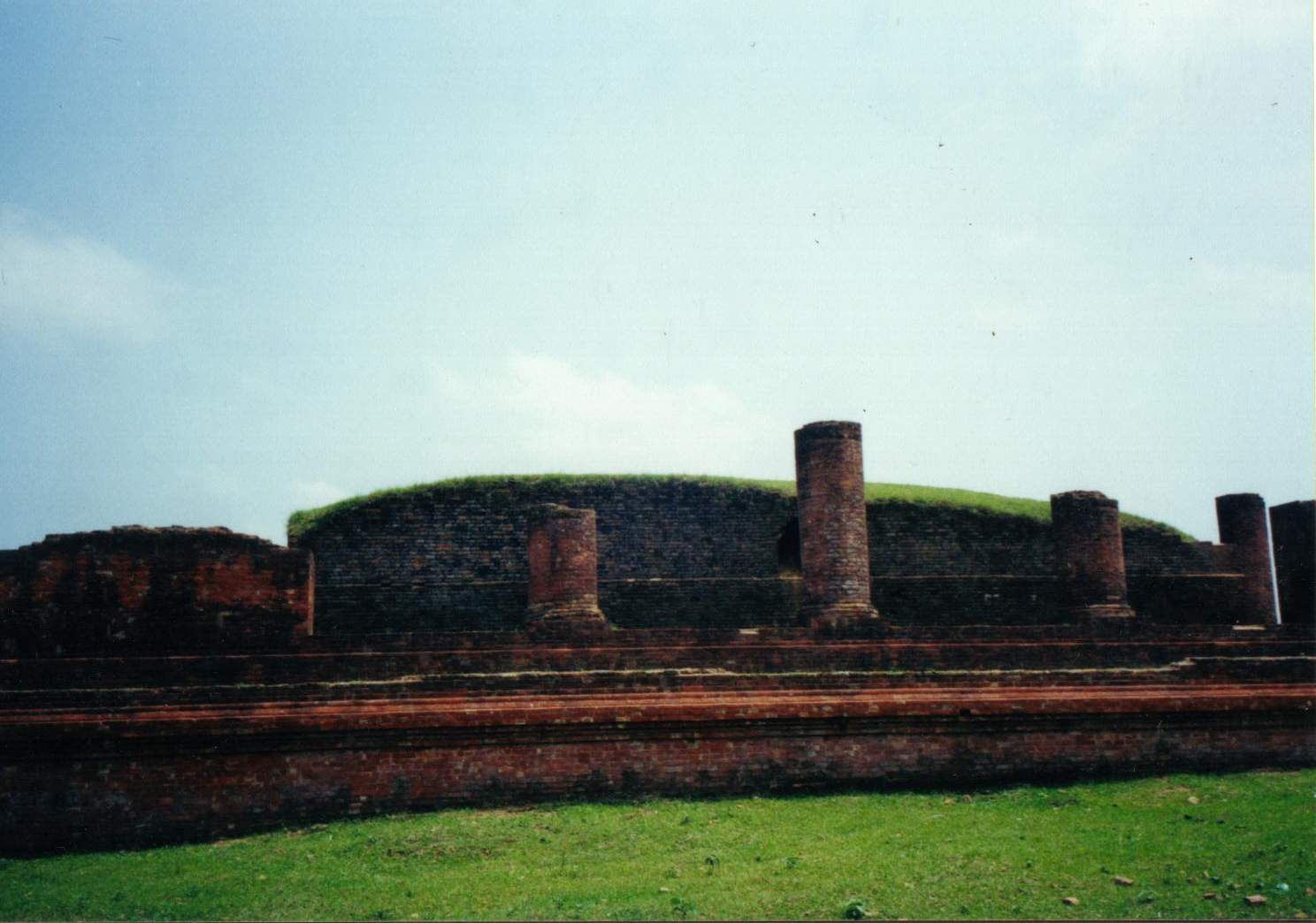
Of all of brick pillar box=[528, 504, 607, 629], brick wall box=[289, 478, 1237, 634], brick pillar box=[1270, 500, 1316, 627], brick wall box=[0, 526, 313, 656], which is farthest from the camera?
brick pillar box=[1270, 500, 1316, 627]

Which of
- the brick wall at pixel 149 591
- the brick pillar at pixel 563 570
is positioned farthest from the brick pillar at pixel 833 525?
the brick wall at pixel 149 591

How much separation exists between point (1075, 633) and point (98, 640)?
1068cm

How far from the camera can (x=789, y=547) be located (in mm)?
19375

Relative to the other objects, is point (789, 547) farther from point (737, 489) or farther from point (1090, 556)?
point (1090, 556)

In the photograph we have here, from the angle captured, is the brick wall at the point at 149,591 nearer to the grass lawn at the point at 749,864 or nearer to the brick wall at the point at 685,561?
the grass lawn at the point at 749,864

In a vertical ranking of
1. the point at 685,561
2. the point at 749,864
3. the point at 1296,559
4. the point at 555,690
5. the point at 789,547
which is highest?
the point at 789,547

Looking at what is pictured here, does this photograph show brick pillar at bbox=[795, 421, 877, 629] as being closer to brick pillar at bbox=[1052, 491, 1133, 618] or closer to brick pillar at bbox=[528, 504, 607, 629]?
brick pillar at bbox=[528, 504, 607, 629]

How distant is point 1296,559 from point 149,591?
15724 mm

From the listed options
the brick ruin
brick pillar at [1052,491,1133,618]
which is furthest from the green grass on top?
brick pillar at [1052,491,1133,618]

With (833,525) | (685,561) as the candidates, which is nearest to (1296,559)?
(833,525)

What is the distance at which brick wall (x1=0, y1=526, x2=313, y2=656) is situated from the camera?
10992mm

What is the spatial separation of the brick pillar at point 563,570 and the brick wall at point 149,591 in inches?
121

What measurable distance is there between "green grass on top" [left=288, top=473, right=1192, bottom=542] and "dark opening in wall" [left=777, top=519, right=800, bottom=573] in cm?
59

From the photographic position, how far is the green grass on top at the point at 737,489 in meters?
17.5
